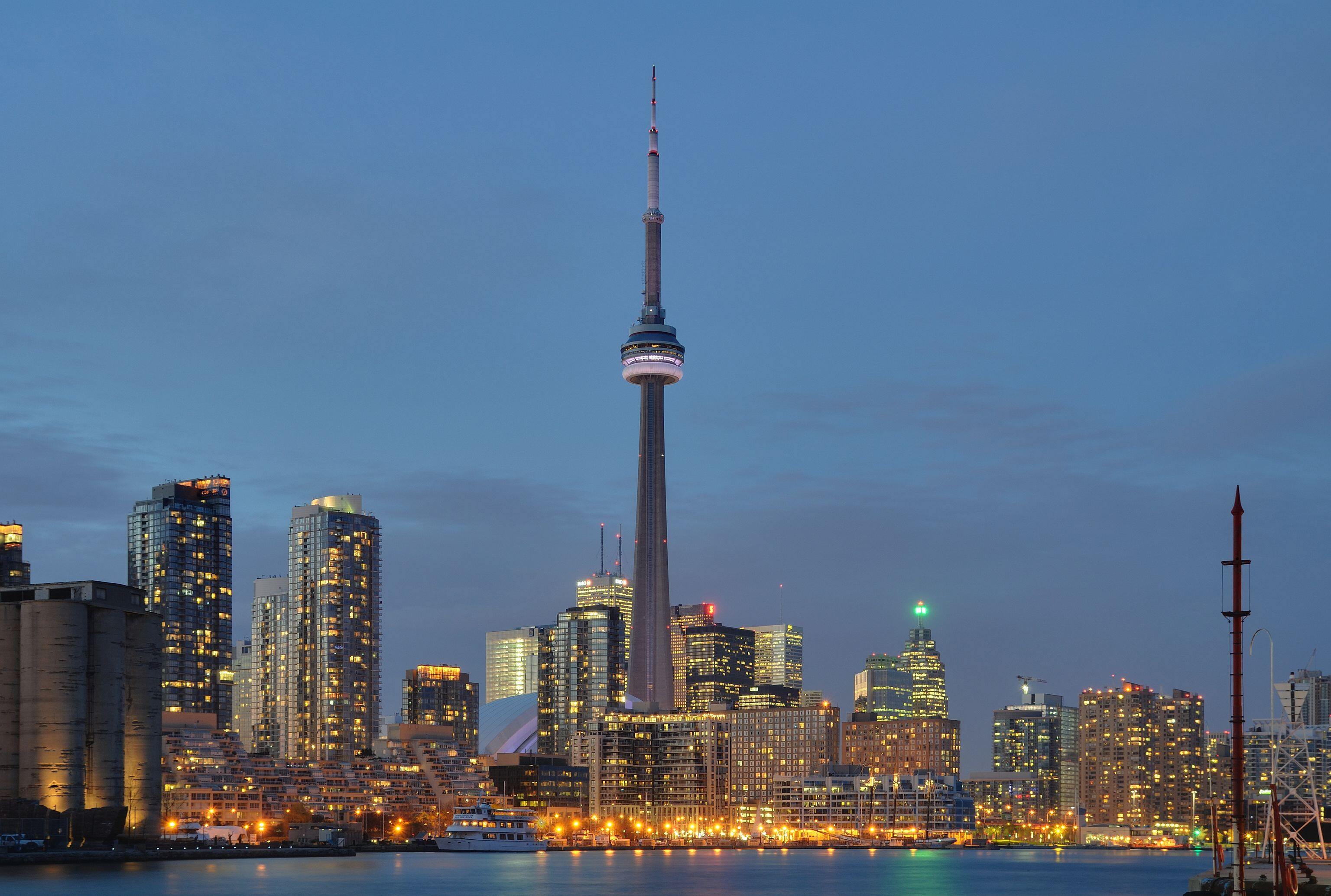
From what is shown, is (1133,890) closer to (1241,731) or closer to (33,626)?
(33,626)

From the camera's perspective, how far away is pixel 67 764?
7633 inches

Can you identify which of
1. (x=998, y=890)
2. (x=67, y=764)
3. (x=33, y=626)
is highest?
(x=33, y=626)

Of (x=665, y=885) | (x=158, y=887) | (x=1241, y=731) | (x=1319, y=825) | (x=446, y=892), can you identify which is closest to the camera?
(x=1241, y=731)

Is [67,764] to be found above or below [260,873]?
above

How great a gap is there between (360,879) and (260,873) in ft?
41.3

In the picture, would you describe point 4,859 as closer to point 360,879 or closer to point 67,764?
point 67,764

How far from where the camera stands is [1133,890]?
19738cm

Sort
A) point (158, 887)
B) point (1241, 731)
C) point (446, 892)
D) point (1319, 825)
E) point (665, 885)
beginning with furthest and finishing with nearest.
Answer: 1. point (665, 885)
2. point (446, 892)
3. point (158, 887)
4. point (1319, 825)
5. point (1241, 731)

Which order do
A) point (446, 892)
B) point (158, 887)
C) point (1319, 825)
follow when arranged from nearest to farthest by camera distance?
point (1319, 825) → point (158, 887) → point (446, 892)

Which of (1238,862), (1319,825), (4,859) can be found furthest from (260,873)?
(1238,862)

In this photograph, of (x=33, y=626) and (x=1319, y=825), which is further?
(x=33, y=626)

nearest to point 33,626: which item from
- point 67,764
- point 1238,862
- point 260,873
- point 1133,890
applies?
point 67,764

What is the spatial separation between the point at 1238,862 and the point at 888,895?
369 feet

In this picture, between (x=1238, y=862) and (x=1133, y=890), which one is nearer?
(x=1238, y=862)
